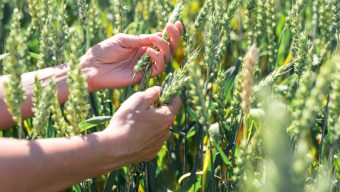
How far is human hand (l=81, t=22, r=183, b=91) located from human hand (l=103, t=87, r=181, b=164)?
0.21 metres

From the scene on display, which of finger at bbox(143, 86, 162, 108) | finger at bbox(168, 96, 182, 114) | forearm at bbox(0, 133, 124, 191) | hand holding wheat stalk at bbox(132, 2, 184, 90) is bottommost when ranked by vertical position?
forearm at bbox(0, 133, 124, 191)

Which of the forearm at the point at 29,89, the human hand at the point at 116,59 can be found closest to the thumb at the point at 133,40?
the human hand at the point at 116,59

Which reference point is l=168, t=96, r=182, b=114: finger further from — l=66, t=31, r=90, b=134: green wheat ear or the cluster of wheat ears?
l=66, t=31, r=90, b=134: green wheat ear

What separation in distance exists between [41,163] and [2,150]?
0.23ft

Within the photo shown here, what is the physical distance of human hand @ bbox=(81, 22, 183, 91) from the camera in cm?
150

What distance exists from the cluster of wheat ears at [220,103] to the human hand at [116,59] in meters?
0.03

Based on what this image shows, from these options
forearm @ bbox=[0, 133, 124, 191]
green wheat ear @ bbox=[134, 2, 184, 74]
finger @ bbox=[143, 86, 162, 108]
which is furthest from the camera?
green wheat ear @ bbox=[134, 2, 184, 74]

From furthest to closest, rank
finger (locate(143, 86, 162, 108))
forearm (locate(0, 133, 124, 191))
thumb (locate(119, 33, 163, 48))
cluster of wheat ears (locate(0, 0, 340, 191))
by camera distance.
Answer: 1. thumb (locate(119, 33, 163, 48))
2. finger (locate(143, 86, 162, 108))
3. forearm (locate(0, 133, 124, 191))
4. cluster of wheat ears (locate(0, 0, 340, 191))

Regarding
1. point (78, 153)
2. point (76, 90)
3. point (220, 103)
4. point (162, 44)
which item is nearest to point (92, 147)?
point (78, 153)

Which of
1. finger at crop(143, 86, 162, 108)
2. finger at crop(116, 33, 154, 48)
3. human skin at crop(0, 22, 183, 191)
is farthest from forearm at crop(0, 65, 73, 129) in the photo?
finger at crop(143, 86, 162, 108)

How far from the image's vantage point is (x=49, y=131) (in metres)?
1.53

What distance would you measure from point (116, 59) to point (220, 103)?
1.23 feet

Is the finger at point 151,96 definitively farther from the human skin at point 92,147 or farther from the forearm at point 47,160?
the forearm at point 47,160

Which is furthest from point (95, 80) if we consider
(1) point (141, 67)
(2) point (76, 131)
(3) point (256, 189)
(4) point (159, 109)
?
(3) point (256, 189)
